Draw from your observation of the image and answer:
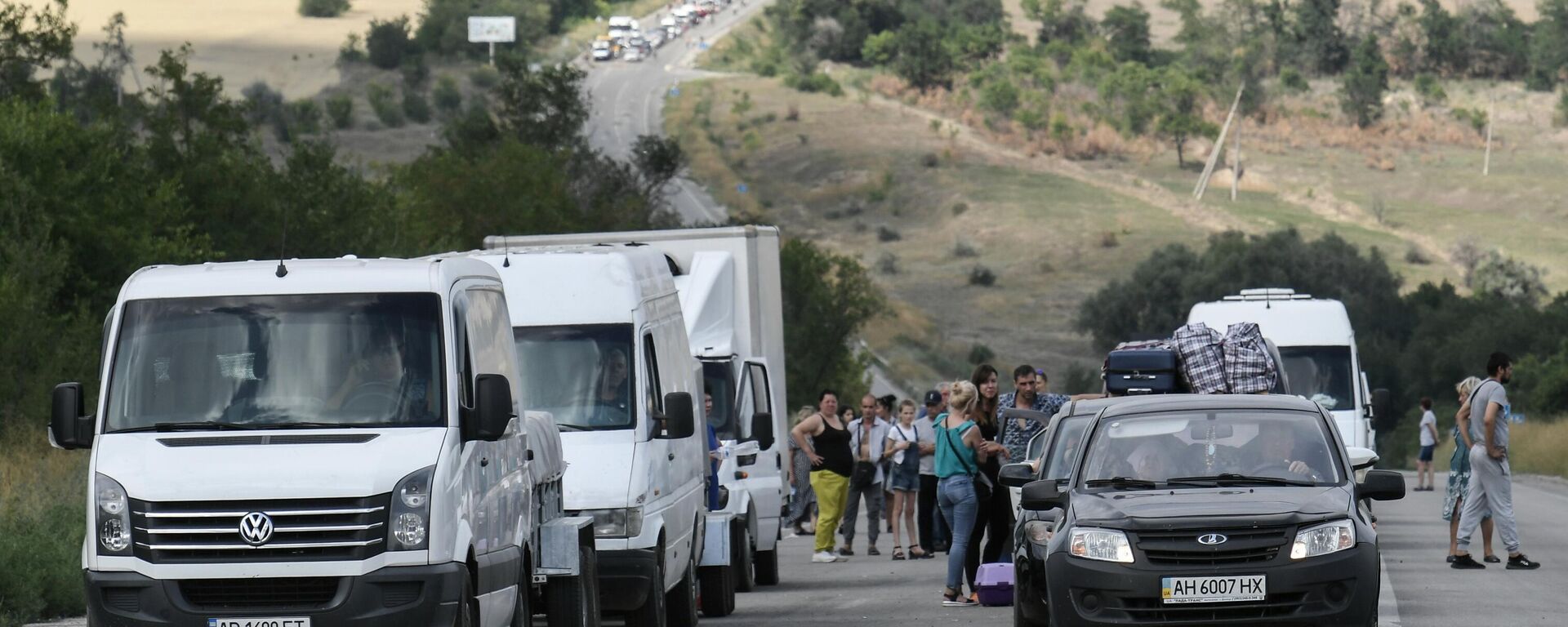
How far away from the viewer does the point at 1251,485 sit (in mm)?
10891

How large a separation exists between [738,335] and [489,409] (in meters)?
9.36

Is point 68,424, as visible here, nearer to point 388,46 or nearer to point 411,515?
point 411,515

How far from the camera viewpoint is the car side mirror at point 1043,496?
11.0 metres

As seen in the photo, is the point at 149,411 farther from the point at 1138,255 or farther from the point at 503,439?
the point at 1138,255

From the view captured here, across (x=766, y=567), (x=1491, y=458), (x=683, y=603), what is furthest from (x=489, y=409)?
(x=1491, y=458)

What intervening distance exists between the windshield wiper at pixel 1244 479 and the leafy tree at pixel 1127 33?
167581 mm

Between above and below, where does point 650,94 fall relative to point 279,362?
above

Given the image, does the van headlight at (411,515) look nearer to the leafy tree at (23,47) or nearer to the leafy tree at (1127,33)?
the leafy tree at (23,47)

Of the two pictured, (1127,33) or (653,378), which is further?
(1127,33)

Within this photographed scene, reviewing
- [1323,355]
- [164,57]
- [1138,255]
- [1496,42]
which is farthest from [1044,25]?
[1323,355]

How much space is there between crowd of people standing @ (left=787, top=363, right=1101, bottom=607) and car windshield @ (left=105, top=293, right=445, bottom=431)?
5.64m

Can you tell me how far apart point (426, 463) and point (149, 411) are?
57.3 inches

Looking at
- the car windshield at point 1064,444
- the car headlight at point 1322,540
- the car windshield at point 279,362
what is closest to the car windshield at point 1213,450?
the car headlight at point 1322,540

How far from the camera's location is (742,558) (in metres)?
17.9
